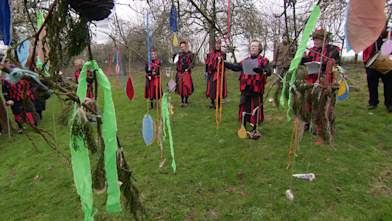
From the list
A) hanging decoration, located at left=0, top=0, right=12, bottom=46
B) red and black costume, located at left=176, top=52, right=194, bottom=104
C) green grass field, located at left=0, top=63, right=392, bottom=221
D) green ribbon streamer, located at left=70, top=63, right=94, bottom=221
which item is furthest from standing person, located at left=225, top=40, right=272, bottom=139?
hanging decoration, located at left=0, top=0, right=12, bottom=46

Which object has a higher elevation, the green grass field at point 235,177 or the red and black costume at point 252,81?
the red and black costume at point 252,81

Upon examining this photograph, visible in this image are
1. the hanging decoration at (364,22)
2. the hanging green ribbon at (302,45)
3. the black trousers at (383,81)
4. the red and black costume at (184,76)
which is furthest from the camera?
the red and black costume at (184,76)

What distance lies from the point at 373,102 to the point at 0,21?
6.42m

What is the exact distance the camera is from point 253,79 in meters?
4.46

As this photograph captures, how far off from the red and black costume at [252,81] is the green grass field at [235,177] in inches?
19.4

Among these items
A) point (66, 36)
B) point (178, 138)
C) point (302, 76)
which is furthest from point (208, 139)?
point (66, 36)

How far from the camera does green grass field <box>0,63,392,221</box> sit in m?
3.01

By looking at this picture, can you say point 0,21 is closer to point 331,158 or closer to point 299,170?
point 299,170

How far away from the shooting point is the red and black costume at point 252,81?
4.29 metres

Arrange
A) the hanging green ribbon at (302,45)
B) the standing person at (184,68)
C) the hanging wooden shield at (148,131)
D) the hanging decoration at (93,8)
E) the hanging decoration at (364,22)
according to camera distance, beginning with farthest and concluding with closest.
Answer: the standing person at (184,68)
the hanging wooden shield at (148,131)
the hanging green ribbon at (302,45)
the hanging decoration at (364,22)
the hanging decoration at (93,8)

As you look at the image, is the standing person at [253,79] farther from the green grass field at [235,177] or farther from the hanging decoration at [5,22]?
the hanging decoration at [5,22]

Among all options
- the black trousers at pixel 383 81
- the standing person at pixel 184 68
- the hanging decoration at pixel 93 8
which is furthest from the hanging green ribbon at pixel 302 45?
the standing person at pixel 184 68

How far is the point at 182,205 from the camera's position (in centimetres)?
315

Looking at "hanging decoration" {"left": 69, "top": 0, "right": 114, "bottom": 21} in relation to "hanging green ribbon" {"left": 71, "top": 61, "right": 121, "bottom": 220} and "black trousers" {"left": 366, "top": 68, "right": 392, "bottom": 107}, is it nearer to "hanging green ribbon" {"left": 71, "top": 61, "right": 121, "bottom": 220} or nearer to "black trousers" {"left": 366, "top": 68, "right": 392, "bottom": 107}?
"hanging green ribbon" {"left": 71, "top": 61, "right": 121, "bottom": 220}
